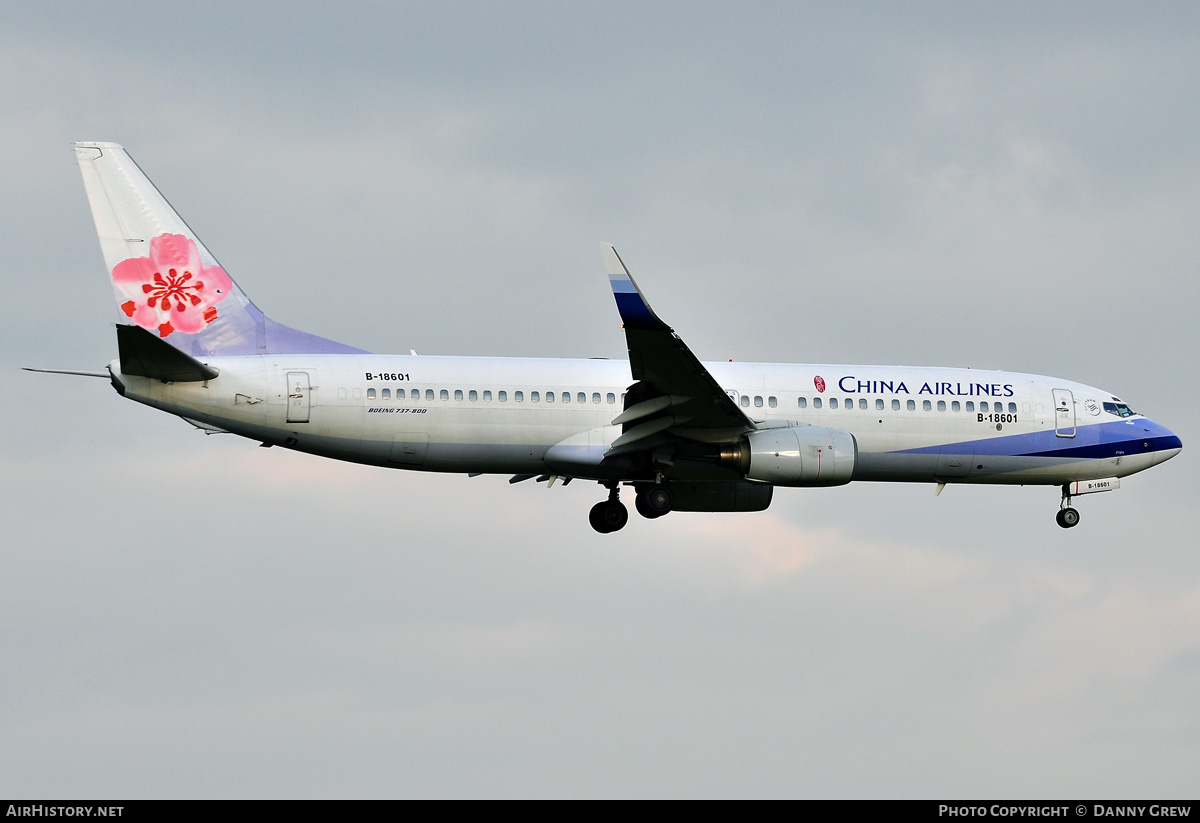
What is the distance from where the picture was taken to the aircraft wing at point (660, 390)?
32.2 m

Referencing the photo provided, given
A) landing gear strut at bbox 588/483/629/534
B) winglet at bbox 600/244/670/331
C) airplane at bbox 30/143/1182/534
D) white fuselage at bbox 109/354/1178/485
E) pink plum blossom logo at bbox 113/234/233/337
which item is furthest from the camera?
landing gear strut at bbox 588/483/629/534

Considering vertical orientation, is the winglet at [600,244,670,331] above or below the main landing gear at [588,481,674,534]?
above

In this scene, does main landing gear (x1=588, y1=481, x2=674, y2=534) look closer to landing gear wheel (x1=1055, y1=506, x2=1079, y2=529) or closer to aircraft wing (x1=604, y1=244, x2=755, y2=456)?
aircraft wing (x1=604, y1=244, x2=755, y2=456)

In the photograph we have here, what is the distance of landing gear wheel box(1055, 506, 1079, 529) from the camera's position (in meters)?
40.2

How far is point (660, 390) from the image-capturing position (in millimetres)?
34344

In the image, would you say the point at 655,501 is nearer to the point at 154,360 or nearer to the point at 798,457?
the point at 798,457

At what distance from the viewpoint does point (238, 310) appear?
36.1 meters

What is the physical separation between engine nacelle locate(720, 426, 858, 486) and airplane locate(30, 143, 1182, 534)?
0.13 ft

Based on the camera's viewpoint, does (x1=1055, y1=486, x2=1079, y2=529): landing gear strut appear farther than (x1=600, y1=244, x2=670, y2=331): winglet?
Yes

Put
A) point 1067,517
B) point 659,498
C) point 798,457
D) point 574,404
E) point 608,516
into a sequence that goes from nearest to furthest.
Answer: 1. point 798,457
2. point 574,404
3. point 659,498
4. point 608,516
5. point 1067,517

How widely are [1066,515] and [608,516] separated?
40.2 ft

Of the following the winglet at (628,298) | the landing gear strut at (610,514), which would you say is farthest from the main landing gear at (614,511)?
the winglet at (628,298)

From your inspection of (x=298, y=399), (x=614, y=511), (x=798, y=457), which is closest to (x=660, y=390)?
(x=798, y=457)

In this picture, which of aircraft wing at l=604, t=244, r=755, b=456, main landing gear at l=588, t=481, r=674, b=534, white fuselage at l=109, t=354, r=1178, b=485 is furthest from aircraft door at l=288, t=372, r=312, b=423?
main landing gear at l=588, t=481, r=674, b=534
